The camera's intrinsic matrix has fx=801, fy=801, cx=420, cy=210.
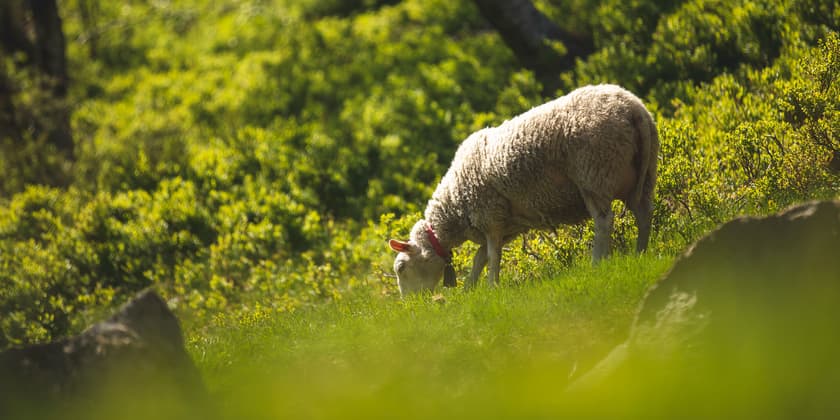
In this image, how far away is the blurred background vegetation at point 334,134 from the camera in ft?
26.2

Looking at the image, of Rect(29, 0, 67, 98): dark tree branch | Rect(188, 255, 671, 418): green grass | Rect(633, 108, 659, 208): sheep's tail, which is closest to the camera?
Rect(188, 255, 671, 418): green grass

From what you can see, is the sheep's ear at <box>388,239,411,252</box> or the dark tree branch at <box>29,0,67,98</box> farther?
the dark tree branch at <box>29,0,67,98</box>

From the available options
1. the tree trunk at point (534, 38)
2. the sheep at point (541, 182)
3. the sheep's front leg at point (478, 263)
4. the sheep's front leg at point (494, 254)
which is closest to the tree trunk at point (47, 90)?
the tree trunk at point (534, 38)

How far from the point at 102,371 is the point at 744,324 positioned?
404cm

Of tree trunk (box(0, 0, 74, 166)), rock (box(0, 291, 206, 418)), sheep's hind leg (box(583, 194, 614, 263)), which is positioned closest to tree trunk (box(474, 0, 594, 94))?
sheep's hind leg (box(583, 194, 614, 263))

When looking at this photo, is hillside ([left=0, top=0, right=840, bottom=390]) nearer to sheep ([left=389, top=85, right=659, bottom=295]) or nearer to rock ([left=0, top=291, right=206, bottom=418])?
sheep ([left=389, top=85, right=659, bottom=295])

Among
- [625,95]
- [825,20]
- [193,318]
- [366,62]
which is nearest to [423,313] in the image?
[625,95]

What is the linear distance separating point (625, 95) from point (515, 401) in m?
3.32

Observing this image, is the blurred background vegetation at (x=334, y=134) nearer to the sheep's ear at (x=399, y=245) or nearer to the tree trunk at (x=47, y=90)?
the tree trunk at (x=47, y=90)

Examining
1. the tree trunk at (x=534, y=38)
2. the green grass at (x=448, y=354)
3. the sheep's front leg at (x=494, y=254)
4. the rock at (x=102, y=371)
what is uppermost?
the tree trunk at (x=534, y=38)

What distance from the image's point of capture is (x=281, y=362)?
638cm

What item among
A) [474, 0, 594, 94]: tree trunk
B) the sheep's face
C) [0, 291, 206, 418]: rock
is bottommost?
the sheep's face

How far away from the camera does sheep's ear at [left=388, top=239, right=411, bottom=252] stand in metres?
8.16

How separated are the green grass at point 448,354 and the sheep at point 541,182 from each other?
0.73m
